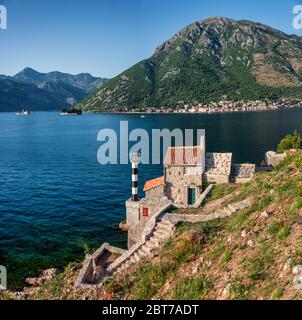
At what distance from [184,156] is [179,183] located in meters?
2.87

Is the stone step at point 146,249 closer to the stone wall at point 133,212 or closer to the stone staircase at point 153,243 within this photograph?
the stone staircase at point 153,243

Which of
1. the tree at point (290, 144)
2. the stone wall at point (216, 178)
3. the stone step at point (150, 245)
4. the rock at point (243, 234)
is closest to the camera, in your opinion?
the rock at point (243, 234)

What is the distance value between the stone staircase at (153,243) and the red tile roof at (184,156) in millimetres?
11953

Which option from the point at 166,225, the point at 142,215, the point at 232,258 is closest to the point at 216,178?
the point at 142,215

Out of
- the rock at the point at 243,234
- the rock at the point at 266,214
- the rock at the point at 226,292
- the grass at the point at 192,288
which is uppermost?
the rock at the point at 266,214

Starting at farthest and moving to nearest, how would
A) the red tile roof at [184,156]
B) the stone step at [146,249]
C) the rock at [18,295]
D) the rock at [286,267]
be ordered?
the red tile roof at [184,156], the rock at [18,295], the stone step at [146,249], the rock at [286,267]

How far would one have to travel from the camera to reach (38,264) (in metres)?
31.9

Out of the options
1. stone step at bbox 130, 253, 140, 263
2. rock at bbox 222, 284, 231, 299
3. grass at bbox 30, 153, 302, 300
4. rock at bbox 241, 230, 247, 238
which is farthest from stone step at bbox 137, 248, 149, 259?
rock at bbox 222, 284, 231, 299

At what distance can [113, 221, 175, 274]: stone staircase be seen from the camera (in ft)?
72.4

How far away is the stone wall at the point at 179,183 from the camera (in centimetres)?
3452

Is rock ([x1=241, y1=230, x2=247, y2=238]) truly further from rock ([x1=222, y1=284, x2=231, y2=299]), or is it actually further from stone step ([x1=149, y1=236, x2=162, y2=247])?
stone step ([x1=149, y1=236, x2=162, y2=247])

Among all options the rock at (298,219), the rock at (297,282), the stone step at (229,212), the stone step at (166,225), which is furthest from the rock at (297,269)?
the stone step at (166,225)

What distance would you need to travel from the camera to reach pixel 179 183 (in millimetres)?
35531
